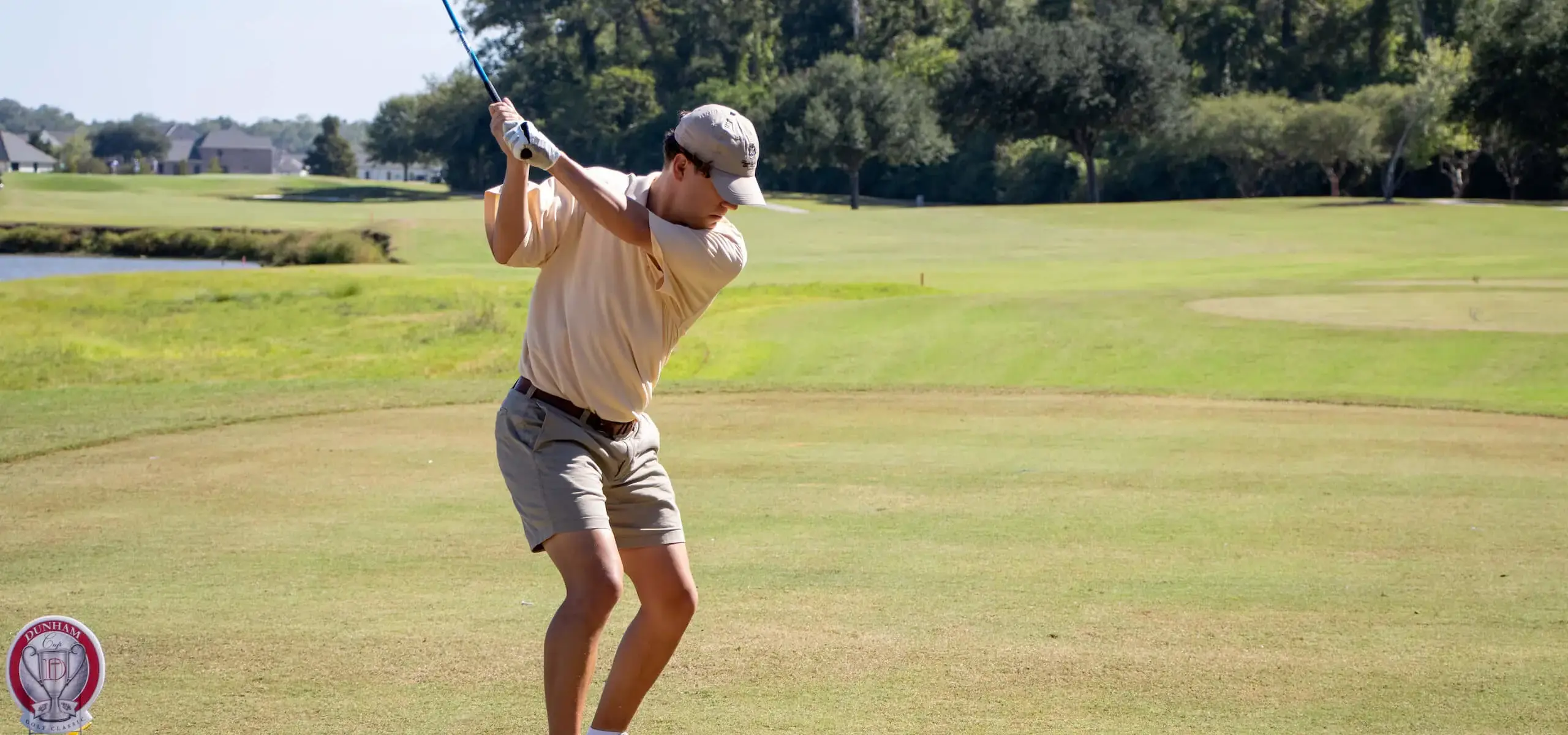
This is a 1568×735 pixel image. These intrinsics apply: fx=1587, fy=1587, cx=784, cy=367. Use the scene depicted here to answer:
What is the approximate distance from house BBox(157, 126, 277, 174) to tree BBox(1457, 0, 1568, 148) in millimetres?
150749

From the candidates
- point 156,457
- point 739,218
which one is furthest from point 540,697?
point 739,218

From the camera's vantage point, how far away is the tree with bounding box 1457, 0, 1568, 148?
134 feet

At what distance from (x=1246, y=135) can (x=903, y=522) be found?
68.2 metres

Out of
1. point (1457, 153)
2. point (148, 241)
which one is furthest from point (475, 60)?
point (1457, 153)

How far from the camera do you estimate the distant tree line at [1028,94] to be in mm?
69250

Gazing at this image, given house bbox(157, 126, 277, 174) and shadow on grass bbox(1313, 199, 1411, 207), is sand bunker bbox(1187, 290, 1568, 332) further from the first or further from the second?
house bbox(157, 126, 277, 174)

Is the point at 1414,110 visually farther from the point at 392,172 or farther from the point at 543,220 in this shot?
the point at 392,172

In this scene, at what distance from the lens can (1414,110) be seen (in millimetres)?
65625

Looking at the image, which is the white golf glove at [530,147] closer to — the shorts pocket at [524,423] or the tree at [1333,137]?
the shorts pocket at [524,423]

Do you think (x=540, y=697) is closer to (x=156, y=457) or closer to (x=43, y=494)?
(x=43, y=494)

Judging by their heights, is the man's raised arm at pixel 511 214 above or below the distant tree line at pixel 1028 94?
below

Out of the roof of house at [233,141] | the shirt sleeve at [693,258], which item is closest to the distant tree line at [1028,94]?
the shirt sleeve at [693,258]

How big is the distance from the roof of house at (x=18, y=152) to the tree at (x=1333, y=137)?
102 metres

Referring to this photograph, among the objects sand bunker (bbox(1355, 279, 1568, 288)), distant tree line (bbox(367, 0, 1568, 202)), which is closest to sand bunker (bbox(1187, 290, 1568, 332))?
sand bunker (bbox(1355, 279, 1568, 288))
